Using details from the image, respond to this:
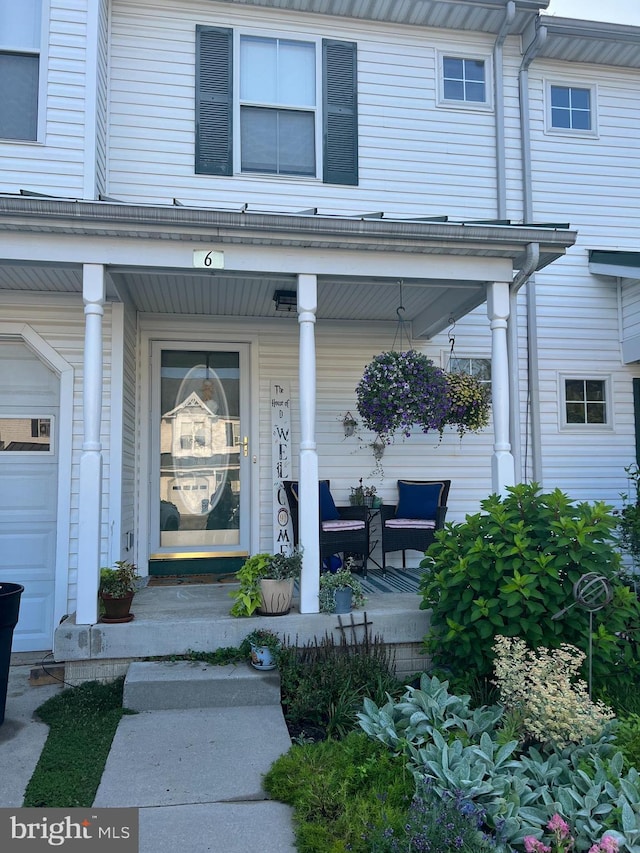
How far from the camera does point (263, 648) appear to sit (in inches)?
152

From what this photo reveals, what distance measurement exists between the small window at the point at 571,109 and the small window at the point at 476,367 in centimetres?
264

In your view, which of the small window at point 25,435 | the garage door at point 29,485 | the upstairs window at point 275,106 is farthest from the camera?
the upstairs window at point 275,106

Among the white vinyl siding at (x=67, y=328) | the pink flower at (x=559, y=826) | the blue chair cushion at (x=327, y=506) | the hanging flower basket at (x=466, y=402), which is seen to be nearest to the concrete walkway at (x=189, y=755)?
the pink flower at (x=559, y=826)

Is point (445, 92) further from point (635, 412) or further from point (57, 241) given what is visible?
point (57, 241)

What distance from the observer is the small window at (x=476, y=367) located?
6504 millimetres

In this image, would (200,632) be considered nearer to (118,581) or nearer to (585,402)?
(118,581)

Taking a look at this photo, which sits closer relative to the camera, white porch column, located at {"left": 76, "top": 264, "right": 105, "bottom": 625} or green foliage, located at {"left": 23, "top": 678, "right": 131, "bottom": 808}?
green foliage, located at {"left": 23, "top": 678, "right": 131, "bottom": 808}

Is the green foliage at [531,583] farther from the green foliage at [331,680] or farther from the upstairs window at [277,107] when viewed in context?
the upstairs window at [277,107]

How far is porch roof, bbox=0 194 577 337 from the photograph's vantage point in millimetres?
4008

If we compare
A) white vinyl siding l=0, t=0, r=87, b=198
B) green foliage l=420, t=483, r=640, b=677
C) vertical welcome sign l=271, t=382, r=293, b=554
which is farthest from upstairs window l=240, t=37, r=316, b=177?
green foliage l=420, t=483, r=640, b=677

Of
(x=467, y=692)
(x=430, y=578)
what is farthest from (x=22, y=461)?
(x=467, y=692)

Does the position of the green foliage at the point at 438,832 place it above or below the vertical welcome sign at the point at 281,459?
below

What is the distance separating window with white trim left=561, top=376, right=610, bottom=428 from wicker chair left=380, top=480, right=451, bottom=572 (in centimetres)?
156

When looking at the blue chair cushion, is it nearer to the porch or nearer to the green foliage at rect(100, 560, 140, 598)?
the porch
